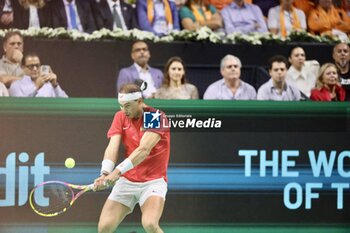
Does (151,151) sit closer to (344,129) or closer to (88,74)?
(88,74)

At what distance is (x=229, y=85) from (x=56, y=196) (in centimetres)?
180

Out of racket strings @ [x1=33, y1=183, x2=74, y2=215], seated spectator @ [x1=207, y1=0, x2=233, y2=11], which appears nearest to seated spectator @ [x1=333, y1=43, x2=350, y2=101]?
seated spectator @ [x1=207, y1=0, x2=233, y2=11]

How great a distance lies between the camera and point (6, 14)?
7469 mm

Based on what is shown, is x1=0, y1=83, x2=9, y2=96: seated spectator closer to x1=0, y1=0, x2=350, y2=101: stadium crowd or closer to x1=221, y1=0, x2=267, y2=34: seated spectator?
x1=0, y1=0, x2=350, y2=101: stadium crowd

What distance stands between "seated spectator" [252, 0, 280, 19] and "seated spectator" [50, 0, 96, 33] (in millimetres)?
1499

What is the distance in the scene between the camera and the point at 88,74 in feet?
24.8

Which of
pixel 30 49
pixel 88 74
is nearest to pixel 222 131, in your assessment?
pixel 88 74

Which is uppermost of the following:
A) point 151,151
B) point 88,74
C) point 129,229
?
point 88,74

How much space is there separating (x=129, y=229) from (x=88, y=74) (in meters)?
1.41

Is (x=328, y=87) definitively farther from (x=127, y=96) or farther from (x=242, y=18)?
(x=127, y=96)

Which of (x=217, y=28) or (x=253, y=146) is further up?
(x=217, y=28)

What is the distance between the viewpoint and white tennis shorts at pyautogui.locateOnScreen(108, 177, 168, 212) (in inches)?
295

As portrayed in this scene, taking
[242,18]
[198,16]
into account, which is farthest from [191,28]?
[242,18]

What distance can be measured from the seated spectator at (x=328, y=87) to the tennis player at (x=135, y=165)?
1443 millimetres
